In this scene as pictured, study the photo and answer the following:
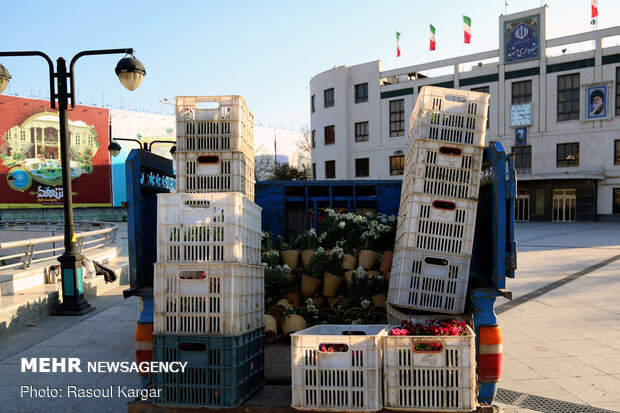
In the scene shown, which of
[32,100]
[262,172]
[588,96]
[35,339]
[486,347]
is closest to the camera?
[486,347]

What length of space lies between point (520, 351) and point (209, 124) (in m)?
5.50

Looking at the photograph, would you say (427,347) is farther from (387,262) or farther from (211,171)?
(211,171)

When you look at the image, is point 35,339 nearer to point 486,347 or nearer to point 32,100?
point 486,347

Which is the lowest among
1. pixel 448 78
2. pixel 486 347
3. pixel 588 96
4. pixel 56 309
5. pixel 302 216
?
pixel 56 309

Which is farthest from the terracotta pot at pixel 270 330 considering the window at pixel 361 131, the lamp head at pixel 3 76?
the window at pixel 361 131

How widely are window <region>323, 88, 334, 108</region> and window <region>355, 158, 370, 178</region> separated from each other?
21.0 feet

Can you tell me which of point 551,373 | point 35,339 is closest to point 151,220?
point 35,339

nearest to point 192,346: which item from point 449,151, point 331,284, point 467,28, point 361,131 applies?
point 331,284

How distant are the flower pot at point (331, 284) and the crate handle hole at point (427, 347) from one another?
267 cm

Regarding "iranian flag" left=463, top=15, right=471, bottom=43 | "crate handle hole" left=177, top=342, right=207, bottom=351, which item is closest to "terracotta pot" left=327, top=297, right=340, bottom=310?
"crate handle hole" left=177, top=342, right=207, bottom=351

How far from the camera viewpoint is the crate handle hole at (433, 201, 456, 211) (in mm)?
4355

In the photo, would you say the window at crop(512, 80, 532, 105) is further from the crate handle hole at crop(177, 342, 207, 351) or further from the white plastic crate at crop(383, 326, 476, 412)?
the crate handle hole at crop(177, 342, 207, 351)

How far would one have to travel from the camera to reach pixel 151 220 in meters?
5.07

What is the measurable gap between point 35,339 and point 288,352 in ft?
16.4
